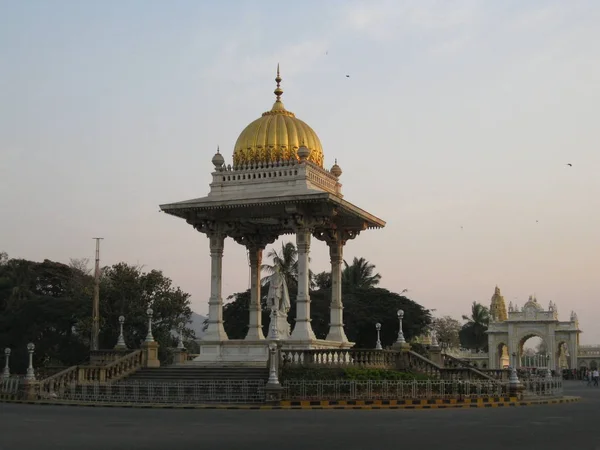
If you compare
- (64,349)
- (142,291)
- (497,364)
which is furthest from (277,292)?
(497,364)

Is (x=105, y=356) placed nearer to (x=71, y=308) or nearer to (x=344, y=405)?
(x=344, y=405)

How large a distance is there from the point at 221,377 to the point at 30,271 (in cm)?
3816

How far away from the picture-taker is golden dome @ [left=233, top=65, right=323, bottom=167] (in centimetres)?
2938

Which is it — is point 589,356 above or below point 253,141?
below

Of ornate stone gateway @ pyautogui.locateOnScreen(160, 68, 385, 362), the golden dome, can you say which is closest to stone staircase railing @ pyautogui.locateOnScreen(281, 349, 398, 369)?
ornate stone gateway @ pyautogui.locateOnScreen(160, 68, 385, 362)

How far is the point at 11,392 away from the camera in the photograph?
27188 millimetres

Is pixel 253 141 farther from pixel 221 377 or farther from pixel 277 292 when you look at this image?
pixel 221 377

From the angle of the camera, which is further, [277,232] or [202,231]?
[277,232]

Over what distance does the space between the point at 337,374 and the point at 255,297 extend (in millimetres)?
7605

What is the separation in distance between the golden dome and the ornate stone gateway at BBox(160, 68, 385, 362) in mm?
36

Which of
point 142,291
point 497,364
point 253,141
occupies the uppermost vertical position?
point 253,141

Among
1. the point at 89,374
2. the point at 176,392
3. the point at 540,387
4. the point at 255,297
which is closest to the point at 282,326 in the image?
the point at 255,297

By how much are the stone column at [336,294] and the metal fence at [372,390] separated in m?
5.80

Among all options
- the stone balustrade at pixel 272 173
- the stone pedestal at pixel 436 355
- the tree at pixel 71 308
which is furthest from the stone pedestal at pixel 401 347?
the tree at pixel 71 308
